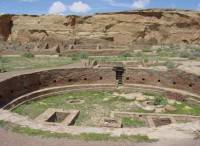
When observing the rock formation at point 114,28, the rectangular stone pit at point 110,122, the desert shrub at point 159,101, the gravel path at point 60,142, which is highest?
the rock formation at point 114,28

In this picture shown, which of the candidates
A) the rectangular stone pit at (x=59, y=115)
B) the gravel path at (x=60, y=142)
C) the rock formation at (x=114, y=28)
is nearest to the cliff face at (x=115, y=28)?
the rock formation at (x=114, y=28)

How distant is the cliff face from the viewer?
41.0m

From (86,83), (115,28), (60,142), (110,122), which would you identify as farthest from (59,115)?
(115,28)

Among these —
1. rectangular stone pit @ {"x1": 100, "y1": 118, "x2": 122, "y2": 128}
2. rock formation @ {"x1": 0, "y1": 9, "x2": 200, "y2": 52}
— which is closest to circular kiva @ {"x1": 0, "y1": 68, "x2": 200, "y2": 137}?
rectangular stone pit @ {"x1": 100, "y1": 118, "x2": 122, "y2": 128}

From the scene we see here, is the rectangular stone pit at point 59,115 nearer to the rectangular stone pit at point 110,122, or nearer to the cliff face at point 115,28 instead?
the rectangular stone pit at point 110,122

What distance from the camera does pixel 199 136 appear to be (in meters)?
8.38

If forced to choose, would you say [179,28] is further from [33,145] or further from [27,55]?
[33,145]

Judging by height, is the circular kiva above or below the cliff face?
below

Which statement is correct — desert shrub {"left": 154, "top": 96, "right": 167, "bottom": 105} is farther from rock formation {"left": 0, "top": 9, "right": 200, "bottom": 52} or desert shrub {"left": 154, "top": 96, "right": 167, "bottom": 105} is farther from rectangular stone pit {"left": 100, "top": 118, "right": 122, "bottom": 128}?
rock formation {"left": 0, "top": 9, "right": 200, "bottom": 52}

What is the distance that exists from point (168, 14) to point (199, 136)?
114ft

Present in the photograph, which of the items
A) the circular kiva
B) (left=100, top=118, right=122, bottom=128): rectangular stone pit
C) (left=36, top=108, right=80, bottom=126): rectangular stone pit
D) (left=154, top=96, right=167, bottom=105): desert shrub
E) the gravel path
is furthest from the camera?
(left=154, top=96, right=167, bottom=105): desert shrub

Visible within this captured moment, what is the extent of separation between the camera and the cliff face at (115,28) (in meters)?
41.0

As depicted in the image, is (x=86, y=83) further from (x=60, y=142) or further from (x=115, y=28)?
(x=115, y=28)

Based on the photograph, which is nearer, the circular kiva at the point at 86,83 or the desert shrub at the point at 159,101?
the circular kiva at the point at 86,83
